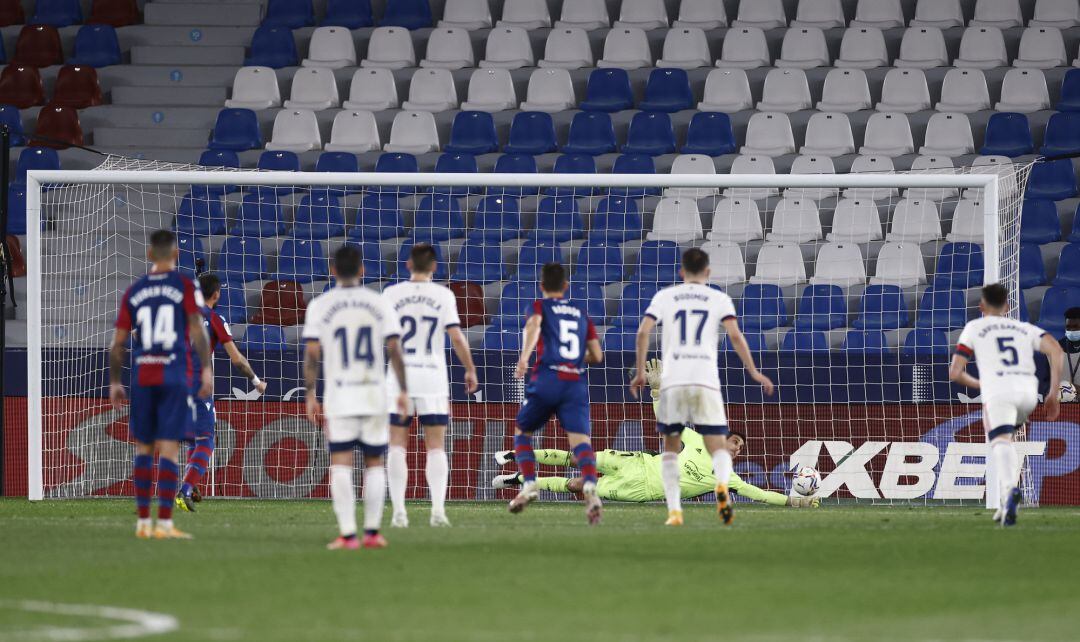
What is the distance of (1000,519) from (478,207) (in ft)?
30.4

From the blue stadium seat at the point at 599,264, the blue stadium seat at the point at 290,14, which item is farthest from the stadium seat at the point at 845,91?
the blue stadium seat at the point at 290,14

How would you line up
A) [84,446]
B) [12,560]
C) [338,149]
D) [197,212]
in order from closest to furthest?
[12,560] → [84,446] → [197,212] → [338,149]

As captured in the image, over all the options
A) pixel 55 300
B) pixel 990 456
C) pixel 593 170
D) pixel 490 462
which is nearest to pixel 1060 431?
pixel 990 456

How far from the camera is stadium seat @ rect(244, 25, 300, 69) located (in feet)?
78.1

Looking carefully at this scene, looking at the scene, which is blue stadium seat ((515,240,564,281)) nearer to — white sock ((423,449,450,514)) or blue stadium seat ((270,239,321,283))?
blue stadium seat ((270,239,321,283))

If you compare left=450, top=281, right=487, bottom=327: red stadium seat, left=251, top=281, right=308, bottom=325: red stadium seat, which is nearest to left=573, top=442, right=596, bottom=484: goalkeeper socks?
left=450, top=281, right=487, bottom=327: red stadium seat

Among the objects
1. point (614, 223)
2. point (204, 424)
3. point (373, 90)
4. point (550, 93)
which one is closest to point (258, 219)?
point (373, 90)

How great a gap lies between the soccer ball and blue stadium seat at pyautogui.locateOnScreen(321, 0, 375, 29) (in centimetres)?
1200

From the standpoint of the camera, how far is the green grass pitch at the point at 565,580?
21.2 feet

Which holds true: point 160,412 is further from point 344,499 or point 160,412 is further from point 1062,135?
point 1062,135

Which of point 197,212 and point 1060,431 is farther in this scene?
point 197,212

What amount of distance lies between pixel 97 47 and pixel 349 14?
3.91 metres

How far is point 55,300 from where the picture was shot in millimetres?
19125

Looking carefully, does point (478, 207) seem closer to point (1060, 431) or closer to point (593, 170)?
point (593, 170)
